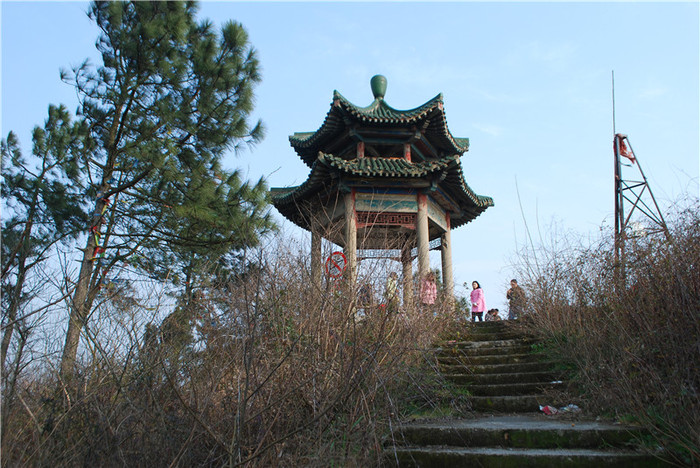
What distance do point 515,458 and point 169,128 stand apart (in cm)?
720

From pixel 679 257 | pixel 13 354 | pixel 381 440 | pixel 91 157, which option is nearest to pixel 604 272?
pixel 679 257

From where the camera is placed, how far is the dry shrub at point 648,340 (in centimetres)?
356

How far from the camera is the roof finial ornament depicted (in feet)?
38.1

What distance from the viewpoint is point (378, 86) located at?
11641 millimetres

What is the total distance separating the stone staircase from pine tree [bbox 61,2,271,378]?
4584mm

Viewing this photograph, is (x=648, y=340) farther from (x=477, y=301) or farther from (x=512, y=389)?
(x=477, y=301)

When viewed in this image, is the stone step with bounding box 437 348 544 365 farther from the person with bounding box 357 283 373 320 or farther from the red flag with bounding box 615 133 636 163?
the red flag with bounding box 615 133 636 163

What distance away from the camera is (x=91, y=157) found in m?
8.04

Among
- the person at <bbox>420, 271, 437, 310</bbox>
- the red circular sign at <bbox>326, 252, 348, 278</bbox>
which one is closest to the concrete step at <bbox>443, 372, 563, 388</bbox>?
the person at <bbox>420, 271, 437, 310</bbox>

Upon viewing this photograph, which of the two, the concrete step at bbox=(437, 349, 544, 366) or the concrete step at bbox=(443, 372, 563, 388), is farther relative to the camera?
the concrete step at bbox=(437, 349, 544, 366)

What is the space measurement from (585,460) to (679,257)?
6.55 ft

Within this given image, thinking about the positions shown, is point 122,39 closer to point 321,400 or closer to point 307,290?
point 307,290

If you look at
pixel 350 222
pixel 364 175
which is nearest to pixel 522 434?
pixel 350 222

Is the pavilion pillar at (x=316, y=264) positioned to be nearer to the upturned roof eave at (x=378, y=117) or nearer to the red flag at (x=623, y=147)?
the upturned roof eave at (x=378, y=117)
